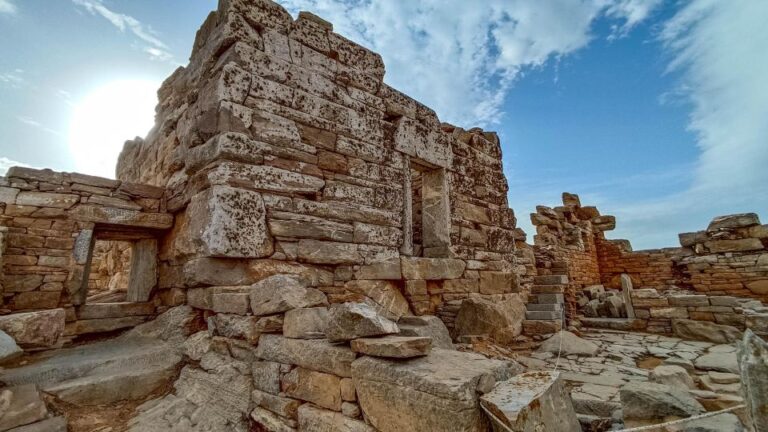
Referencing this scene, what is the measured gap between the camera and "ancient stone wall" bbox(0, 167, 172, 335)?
3875 mm

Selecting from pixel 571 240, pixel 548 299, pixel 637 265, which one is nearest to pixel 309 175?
pixel 548 299

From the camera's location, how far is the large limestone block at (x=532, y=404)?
1.24 m

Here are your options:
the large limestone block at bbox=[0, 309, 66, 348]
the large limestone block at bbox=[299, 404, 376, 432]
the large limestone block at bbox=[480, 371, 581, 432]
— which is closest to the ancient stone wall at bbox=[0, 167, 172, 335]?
the large limestone block at bbox=[0, 309, 66, 348]

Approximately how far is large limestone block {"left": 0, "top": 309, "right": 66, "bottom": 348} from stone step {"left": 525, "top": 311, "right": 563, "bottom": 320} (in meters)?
5.34

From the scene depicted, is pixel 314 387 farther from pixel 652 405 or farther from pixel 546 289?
pixel 546 289

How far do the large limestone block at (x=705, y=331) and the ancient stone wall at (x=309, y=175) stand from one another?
3.94 meters

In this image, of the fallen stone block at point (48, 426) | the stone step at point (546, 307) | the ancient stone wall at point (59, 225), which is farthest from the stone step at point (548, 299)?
the fallen stone block at point (48, 426)

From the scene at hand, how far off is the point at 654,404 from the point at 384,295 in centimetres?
225

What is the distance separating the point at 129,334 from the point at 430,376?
3.29 metres

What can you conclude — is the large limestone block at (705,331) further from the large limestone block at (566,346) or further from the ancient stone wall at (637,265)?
the ancient stone wall at (637,265)

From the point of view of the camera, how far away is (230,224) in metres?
2.58

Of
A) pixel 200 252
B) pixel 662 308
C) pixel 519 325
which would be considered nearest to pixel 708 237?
pixel 662 308

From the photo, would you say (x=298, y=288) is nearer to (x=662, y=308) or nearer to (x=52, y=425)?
(x=52, y=425)

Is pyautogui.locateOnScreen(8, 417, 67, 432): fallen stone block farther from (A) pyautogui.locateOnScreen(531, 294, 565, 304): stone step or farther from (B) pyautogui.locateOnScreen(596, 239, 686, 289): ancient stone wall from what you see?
(B) pyautogui.locateOnScreen(596, 239, 686, 289): ancient stone wall
